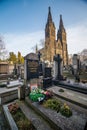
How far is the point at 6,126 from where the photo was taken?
443 cm

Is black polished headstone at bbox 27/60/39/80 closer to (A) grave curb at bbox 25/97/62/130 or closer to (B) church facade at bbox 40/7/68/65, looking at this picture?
(A) grave curb at bbox 25/97/62/130

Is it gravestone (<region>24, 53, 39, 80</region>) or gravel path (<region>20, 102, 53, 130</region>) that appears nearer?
gravel path (<region>20, 102, 53, 130</region>)

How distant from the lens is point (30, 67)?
30.3 ft

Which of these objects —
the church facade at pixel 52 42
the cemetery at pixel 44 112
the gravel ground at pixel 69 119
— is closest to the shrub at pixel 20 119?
the cemetery at pixel 44 112

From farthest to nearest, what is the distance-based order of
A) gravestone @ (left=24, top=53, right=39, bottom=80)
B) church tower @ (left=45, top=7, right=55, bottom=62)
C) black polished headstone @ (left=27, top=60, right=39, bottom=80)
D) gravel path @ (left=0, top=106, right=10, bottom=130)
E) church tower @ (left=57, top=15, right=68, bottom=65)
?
church tower @ (left=57, top=15, right=68, bottom=65), church tower @ (left=45, top=7, right=55, bottom=62), black polished headstone @ (left=27, top=60, right=39, bottom=80), gravestone @ (left=24, top=53, right=39, bottom=80), gravel path @ (left=0, top=106, right=10, bottom=130)

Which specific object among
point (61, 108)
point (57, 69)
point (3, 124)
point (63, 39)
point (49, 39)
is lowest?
point (3, 124)

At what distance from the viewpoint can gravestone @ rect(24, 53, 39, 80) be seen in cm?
892

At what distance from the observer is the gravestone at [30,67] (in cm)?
892

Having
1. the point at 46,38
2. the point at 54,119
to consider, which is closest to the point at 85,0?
the point at 54,119

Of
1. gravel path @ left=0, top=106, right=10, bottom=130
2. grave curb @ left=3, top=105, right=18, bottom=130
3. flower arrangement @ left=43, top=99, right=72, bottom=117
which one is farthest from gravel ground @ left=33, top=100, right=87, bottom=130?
gravel path @ left=0, top=106, right=10, bottom=130

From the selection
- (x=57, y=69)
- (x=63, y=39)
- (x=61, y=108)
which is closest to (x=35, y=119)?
(x=61, y=108)

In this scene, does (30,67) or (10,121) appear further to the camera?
(30,67)

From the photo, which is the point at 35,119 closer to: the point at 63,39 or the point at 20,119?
the point at 20,119

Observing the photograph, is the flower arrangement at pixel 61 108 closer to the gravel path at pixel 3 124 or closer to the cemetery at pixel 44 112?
the cemetery at pixel 44 112
